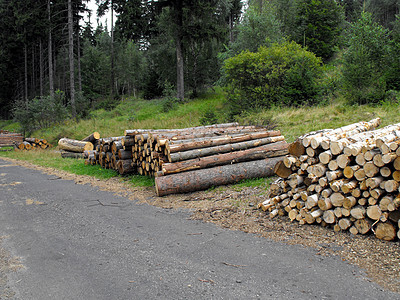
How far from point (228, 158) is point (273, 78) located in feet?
35.1

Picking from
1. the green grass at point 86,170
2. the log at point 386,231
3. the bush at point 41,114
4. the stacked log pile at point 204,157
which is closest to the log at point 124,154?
the green grass at point 86,170

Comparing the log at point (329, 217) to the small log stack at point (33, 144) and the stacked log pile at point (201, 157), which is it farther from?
the small log stack at point (33, 144)

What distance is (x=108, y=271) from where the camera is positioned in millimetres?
3816

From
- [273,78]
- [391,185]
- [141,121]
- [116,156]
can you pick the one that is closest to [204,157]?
[116,156]

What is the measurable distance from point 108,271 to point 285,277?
7.11 ft

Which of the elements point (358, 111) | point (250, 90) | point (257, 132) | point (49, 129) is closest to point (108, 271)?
point (257, 132)

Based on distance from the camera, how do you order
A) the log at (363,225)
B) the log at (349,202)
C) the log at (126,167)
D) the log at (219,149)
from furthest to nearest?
the log at (126,167), the log at (219,149), the log at (349,202), the log at (363,225)

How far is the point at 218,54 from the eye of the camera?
2734 centimetres

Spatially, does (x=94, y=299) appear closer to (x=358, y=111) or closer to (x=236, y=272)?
(x=236, y=272)

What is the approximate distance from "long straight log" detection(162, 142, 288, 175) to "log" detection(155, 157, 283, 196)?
18 cm

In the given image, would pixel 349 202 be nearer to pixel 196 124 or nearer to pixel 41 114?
pixel 196 124

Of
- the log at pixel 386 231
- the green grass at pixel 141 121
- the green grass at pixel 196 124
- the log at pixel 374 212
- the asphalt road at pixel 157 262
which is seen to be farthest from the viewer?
the green grass at pixel 141 121

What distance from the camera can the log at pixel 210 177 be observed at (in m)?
7.48

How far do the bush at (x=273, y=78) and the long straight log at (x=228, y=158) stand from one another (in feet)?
27.5
